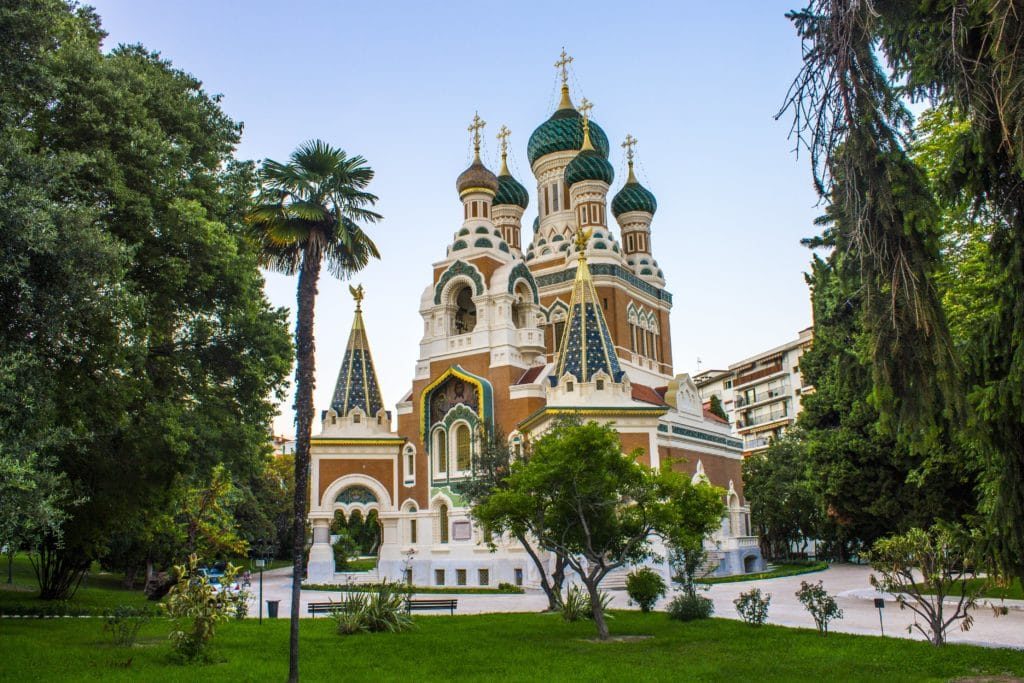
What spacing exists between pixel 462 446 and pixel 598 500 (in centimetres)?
1452

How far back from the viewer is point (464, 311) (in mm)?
32344

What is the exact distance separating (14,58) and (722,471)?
27.3m

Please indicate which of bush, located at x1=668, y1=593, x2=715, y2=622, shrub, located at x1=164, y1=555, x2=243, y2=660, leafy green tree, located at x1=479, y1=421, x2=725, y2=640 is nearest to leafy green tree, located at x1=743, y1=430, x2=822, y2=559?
bush, located at x1=668, y1=593, x2=715, y2=622

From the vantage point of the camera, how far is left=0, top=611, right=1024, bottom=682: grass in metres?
10.9

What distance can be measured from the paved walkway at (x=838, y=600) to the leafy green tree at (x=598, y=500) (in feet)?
11.0

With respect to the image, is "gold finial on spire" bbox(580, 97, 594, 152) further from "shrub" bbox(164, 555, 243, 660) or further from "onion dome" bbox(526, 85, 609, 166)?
"shrub" bbox(164, 555, 243, 660)

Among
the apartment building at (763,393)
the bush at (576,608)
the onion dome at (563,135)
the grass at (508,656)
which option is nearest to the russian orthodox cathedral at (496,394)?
the onion dome at (563,135)

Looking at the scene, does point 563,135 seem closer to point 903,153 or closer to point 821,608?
point 821,608

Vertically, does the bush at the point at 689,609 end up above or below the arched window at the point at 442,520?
below

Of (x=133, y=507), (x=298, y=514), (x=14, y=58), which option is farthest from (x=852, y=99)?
(x=133, y=507)

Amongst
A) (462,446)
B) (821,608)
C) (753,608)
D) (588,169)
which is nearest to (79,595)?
(462,446)

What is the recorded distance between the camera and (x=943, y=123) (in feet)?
47.2

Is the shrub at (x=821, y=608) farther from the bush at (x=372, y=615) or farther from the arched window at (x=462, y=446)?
the arched window at (x=462, y=446)

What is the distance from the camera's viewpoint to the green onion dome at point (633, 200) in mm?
38625
